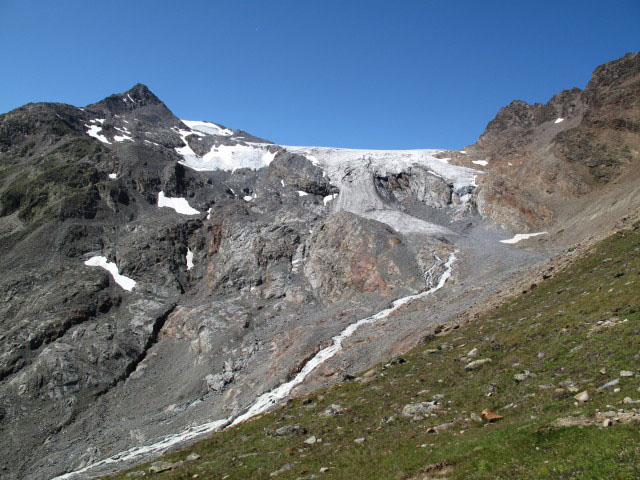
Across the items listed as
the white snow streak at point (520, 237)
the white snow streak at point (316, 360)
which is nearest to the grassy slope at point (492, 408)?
the white snow streak at point (316, 360)

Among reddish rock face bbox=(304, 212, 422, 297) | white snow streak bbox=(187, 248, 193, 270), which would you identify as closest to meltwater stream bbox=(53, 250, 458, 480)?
reddish rock face bbox=(304, 212, 422, 297)

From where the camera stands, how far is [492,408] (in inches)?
738

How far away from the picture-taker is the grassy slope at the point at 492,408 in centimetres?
1284

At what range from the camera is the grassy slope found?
12836mm

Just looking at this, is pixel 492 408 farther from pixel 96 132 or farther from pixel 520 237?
pixel 96 132

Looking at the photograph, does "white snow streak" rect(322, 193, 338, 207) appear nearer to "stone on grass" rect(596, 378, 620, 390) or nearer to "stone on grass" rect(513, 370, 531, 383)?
"stone on grass" rect(513, 370, 531, 383)

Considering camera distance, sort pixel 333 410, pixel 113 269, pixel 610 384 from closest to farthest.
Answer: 1. pixel 610 384
2. pixel 333 410
3. pixel 113 269

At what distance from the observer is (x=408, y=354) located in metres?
35.8

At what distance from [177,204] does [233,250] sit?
3151 centimetres

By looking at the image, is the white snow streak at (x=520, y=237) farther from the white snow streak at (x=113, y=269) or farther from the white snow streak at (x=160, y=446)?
the white snow streak at (x=113, y=269)

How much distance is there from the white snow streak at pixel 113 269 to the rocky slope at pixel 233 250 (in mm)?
402

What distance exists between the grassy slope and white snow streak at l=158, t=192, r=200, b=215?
9015cm

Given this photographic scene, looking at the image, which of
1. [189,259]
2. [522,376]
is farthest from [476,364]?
[189,259]

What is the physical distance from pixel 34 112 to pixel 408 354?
161994mm
